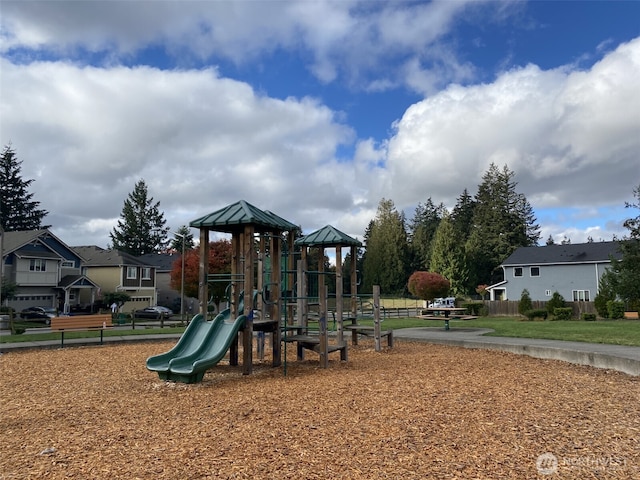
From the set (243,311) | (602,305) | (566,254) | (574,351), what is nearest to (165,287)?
(566,254)

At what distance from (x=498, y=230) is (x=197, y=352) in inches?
2326

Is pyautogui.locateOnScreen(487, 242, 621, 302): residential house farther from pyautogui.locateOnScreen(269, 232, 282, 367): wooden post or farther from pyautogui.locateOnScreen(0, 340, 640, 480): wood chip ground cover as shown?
pyautogui.locateOnScreen(269, 232, 282, 367): wooden post

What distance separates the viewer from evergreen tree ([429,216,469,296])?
49781 mm

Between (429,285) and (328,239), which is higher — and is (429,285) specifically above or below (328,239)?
below

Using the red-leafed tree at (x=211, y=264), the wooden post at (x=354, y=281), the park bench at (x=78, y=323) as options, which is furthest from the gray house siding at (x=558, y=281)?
the park bench at (x=78, y=323)

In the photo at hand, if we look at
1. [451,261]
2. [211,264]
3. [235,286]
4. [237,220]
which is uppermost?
[451,261]

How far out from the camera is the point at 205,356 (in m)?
7.94

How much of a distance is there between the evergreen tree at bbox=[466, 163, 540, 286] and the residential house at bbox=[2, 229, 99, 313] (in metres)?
41.5

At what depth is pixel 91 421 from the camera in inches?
215

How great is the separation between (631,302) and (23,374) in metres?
29.0

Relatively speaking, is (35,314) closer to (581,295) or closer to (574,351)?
(574,351)

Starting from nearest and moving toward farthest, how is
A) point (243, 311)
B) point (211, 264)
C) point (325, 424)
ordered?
point (325, 424) < point (243, 311) < point (211, 264)

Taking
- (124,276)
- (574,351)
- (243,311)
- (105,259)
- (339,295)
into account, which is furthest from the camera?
(105,259)

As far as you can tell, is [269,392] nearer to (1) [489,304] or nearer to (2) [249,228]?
(2) [249,228]
